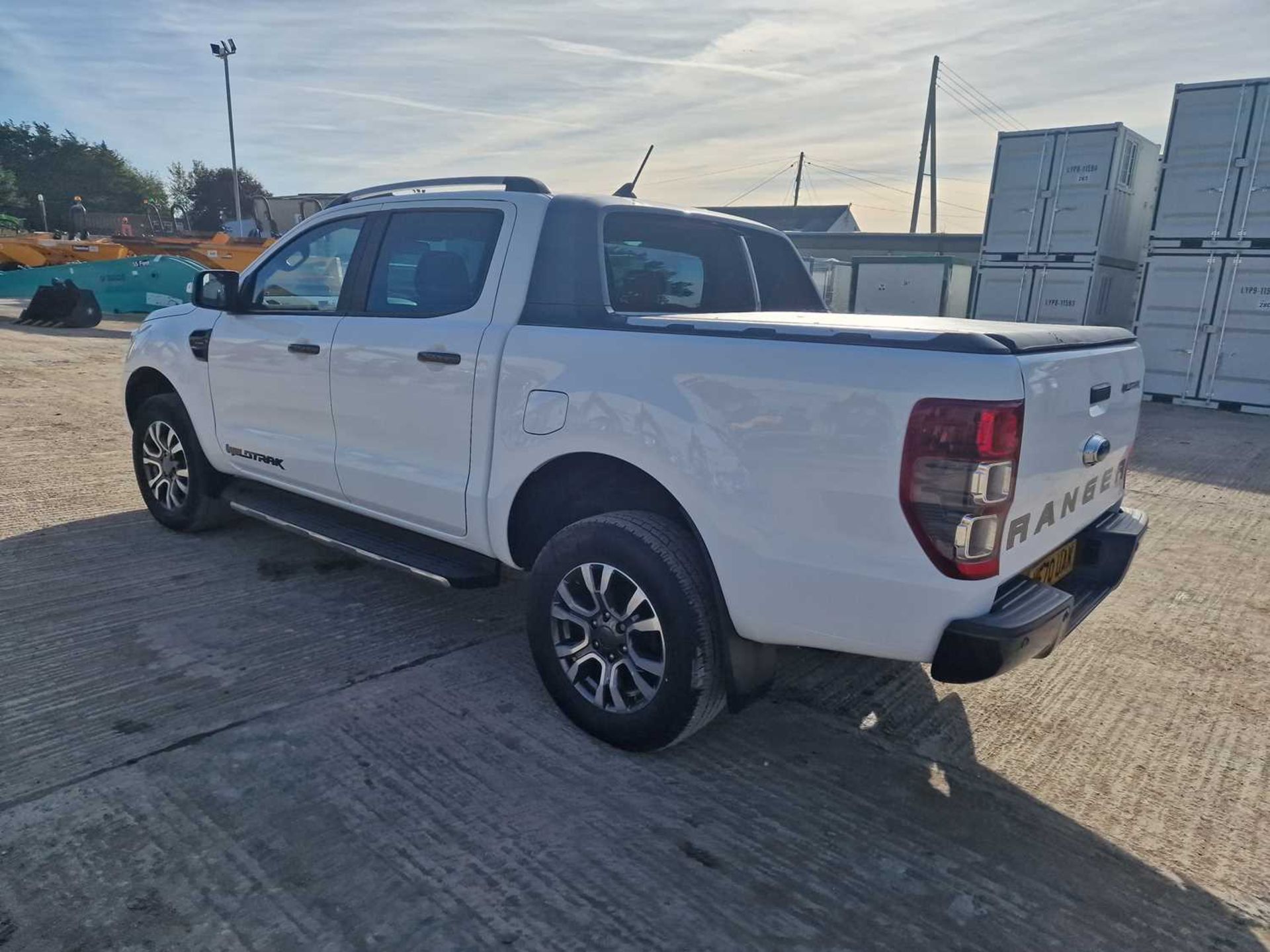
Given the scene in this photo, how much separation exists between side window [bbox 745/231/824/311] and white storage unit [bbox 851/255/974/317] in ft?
42.5

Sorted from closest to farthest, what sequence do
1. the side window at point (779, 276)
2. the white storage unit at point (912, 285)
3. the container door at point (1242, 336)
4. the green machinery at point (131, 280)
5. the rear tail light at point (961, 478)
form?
the rear tail light at point (961, 478)
the side window at point (779, 276)
the container door at point (1242, 336)
the white storage unit at point (912, 285)
the green machinery at point (131, 280)

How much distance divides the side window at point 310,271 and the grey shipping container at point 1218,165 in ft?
39.1

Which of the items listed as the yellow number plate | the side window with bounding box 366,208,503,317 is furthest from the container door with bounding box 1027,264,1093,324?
the side window with bounding box 366,208,503,317

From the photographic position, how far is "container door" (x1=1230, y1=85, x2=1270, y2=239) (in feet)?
35.7

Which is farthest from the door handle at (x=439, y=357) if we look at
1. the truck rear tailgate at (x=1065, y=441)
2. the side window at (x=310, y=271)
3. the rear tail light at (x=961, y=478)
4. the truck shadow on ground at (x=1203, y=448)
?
the truck shadow on ground at (x=1203, y=448)

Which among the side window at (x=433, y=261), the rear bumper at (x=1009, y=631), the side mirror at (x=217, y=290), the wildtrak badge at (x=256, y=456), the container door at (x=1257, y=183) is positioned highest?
the container door at (x=1257, y=183)

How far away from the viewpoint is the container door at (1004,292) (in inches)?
536

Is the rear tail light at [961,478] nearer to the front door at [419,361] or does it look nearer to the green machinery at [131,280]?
the front door at [419,361]

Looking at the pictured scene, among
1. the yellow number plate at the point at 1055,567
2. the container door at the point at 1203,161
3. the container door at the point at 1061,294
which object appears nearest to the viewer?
the yellow number plate at the point at 1055,567

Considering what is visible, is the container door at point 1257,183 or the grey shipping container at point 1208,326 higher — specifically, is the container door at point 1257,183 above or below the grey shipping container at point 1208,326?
above

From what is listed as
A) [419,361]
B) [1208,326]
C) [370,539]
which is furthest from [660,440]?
[1208,326]

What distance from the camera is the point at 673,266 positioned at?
374 cm

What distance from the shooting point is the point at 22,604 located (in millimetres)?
3869

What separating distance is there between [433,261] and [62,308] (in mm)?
17065
